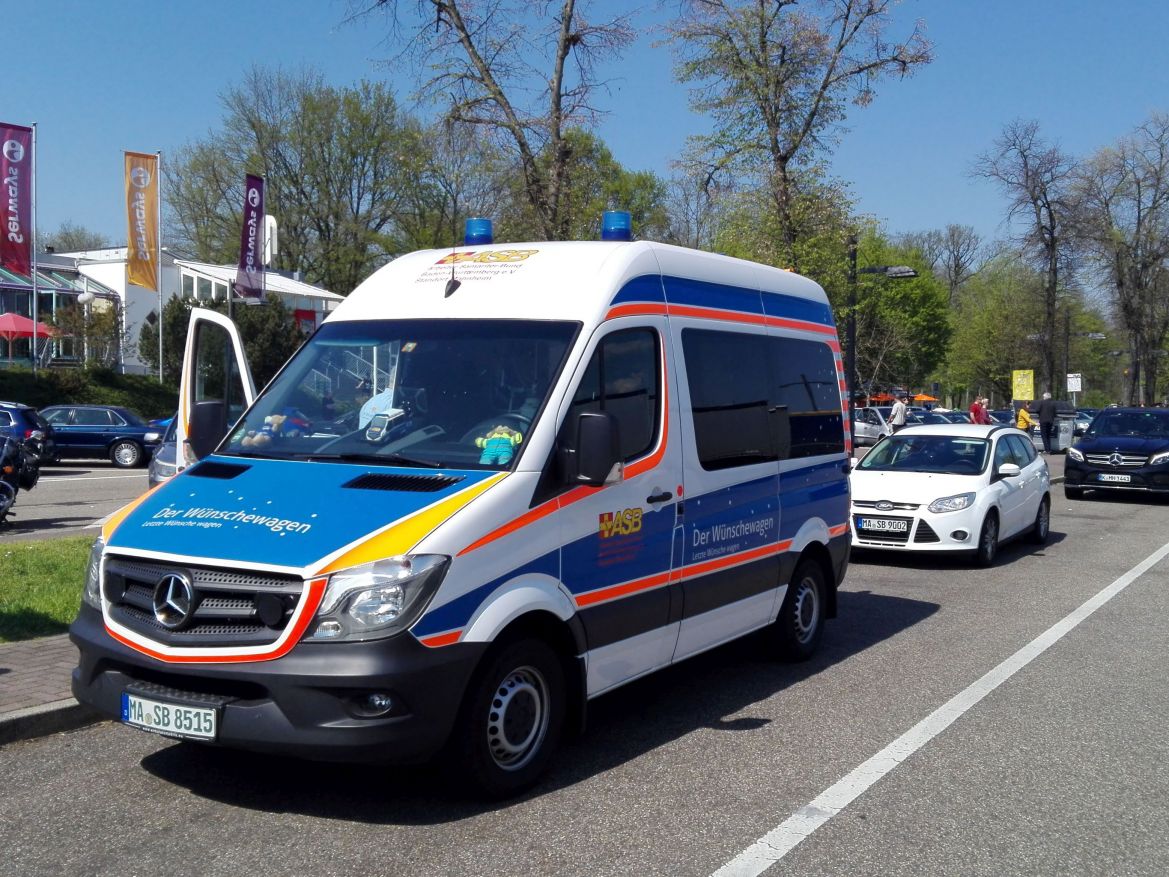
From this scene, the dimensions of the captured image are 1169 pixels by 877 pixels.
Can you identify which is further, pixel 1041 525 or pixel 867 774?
pixel 1041 525

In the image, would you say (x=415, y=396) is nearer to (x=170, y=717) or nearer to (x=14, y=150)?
(x=170, y=717)

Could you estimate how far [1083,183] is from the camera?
4894 centimetres

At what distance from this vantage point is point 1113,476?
21672 millimetres

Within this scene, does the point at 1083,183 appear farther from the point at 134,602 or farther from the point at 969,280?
the point at 134,602

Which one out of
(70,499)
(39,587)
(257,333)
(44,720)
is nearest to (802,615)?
(44,720)

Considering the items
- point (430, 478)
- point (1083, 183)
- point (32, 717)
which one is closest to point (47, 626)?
point (32, 717)

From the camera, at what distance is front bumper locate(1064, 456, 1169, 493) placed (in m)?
21.2

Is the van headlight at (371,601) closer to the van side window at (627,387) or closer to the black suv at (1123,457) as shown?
the van side window at (627,387)

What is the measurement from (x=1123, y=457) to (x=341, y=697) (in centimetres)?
2004

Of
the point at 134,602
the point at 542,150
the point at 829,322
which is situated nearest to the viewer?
the point at 134,602

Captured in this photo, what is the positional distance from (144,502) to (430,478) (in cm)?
140

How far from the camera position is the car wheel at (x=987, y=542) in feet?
43.1

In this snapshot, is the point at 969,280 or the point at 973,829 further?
the point at 969,280

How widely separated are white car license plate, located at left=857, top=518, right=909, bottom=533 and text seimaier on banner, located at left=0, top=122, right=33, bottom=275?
25.4 m
